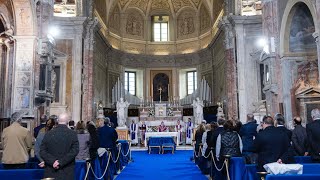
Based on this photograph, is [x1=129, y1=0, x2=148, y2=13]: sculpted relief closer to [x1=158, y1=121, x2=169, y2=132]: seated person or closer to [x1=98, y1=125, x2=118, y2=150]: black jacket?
[x1=158, y1=121, x2=169, y2=132]: seated person

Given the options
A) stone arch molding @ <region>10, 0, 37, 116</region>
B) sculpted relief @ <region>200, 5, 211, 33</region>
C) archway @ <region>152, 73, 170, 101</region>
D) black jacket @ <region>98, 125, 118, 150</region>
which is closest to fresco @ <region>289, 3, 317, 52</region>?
black jacket @ <region>98, 125, 118, 150</region>

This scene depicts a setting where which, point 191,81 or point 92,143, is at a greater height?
point 191,81

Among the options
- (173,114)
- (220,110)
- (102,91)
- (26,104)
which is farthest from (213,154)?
(102,91)

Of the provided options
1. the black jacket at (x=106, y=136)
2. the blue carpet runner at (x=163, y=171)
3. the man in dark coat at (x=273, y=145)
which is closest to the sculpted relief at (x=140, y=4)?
the blue carpet runner at (x=163, y=171)

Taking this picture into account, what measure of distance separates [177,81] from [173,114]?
577 cm

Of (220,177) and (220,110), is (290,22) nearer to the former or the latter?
(220,177)

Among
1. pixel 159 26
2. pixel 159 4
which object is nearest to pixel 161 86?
pixel 159 26

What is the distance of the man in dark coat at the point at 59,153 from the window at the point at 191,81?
22.1 metres

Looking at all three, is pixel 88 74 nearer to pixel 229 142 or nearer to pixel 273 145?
pixel 229 142

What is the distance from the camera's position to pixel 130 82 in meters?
26.7

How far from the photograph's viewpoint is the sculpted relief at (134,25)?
26969 mm

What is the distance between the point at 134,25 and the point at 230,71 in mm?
11300

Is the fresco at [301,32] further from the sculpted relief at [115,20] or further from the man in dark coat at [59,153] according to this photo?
the sculpted relief at [115,20]

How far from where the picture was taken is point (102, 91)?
2277 cm
